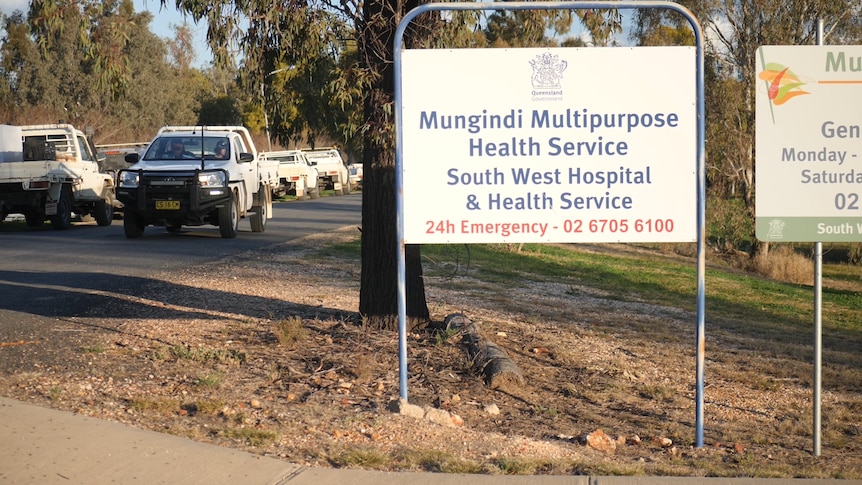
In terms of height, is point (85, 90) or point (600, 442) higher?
point (85, 90)

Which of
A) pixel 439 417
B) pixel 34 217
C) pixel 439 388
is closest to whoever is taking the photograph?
pixel 439 417

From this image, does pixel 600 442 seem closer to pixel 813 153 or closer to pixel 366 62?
pixel 813 153

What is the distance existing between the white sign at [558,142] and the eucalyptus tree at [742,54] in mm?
22240

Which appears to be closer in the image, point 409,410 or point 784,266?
point 409,410

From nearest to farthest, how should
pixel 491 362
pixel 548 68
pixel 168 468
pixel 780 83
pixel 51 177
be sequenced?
pixel 168 468 → pixel 780 83 → pixel 548 68 → pixel 491 362 → pixel 51 177

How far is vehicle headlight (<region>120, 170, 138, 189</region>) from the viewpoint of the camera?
18.0 meters

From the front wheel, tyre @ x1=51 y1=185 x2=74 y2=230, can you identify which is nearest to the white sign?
tyre @ x1=51 y1=185 x2=74 y2=230

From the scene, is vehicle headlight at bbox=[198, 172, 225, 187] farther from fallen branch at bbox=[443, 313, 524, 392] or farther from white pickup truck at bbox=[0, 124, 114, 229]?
fallen branch at bbox=[443, 313, 524, 392]

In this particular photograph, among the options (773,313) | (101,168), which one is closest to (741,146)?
(773,313)

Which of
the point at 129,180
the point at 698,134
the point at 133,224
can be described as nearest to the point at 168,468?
the point at 698,134

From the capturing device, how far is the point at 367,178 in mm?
9047

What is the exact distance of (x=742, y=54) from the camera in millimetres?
28703

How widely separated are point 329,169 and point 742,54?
19.8 metres

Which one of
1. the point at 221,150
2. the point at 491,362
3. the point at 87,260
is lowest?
the point at 491,362
